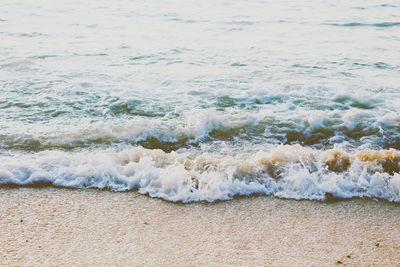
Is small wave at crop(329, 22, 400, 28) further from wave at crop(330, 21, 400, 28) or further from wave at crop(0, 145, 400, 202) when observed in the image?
wave at crop(0, 145, 400, 202)

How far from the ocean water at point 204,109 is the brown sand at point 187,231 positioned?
0.65 ft

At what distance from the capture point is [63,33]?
1024 cm

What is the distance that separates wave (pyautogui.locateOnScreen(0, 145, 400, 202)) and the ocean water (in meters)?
0.01

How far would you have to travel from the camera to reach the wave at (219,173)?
3771mm

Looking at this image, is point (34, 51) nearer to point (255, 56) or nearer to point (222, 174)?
point (255, 56)

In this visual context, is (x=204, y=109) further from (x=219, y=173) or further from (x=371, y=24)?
(x=371, y=24)

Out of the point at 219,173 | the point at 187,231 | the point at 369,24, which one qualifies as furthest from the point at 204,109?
the point at 369,24

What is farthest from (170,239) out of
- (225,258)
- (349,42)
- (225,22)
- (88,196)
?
(225,22)

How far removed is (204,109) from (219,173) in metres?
1.80

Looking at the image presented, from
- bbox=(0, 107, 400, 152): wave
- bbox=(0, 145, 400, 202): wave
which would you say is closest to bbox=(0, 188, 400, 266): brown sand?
bbox=(0, 145, 400, 202): wave

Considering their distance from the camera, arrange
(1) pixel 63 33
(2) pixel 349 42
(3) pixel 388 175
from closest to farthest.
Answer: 1. (3) pixel 388 175
2. (2) pixel 349 42
3. (1) pixel 63 33

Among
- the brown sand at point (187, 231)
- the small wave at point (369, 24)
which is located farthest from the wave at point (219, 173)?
the small wave at point (369, 24)

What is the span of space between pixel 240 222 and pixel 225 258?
0.49m

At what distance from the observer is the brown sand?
9.62 ft
